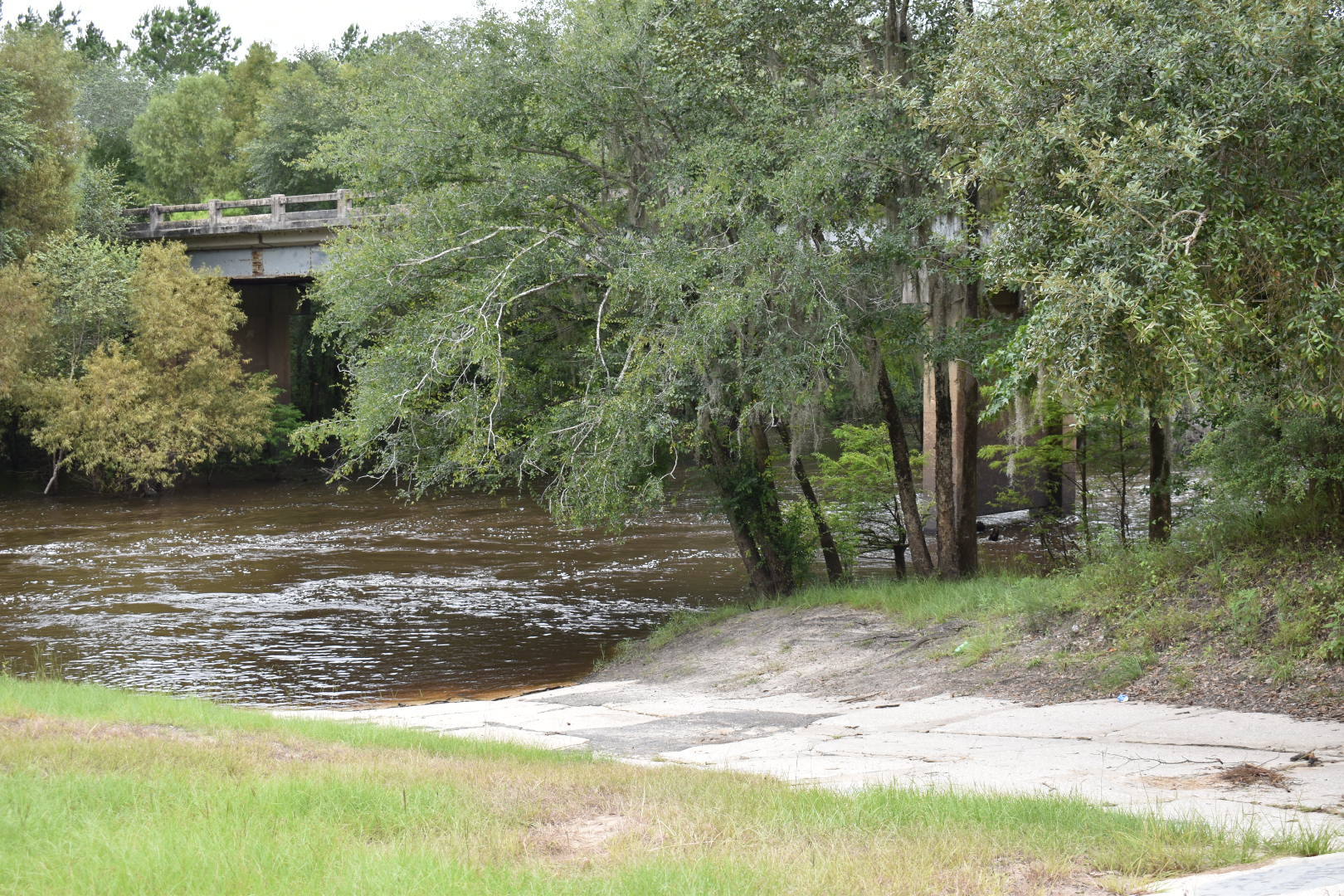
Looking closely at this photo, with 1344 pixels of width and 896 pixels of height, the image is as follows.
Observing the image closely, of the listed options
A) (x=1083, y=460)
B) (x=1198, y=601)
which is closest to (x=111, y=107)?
(x=1083, y=460)

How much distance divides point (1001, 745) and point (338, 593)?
1610 centimetres

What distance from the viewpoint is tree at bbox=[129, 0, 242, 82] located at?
106875mm

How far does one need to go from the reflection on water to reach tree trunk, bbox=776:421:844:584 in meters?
1.68

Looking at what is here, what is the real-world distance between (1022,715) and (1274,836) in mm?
4532

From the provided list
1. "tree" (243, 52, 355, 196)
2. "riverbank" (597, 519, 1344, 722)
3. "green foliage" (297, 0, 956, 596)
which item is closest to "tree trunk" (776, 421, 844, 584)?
"green foliage" (297, 0, 956, 596)

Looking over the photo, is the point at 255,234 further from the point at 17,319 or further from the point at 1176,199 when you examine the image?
the point at 1176,199

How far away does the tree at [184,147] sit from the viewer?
195ft

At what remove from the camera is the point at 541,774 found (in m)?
6.91

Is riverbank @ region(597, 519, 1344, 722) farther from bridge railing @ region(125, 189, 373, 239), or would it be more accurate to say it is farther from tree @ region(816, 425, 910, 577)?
bridge railing @ region(125, 189, 373, 239)

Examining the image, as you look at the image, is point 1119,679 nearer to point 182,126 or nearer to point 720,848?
point 720,848

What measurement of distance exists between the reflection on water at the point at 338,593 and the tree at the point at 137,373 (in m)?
2.86

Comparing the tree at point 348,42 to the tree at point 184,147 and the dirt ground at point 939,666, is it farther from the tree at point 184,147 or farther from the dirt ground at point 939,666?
the dirt ground at point 939,666

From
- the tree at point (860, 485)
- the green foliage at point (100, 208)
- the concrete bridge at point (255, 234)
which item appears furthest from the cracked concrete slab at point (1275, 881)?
the green foliage at point (100, 208)

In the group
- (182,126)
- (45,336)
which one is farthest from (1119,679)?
(182,126)
